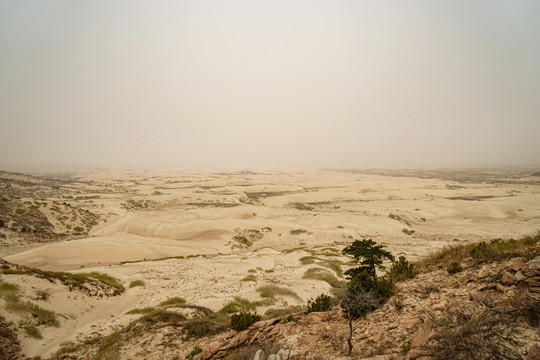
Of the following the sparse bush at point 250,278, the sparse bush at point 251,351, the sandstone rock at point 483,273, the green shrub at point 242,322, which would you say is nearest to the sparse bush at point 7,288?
the green shrub at point 242,322

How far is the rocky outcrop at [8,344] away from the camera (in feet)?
31.1

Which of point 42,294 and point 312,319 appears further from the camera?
point 42,294

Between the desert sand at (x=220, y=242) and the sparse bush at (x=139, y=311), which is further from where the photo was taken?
the desert sand at (x=220, y=242)

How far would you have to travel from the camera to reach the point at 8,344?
32.6 ft

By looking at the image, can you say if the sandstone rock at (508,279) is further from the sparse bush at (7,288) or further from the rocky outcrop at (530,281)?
the sparse bush at (7,288)

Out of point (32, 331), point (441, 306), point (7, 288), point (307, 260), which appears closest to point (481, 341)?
point (441, 306)

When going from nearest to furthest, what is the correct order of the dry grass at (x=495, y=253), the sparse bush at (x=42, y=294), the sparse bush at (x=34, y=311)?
the dry grass at (x=495, y=253) < the sparse bush at (x=34, y=311) < the sparse bush at (x=42, y=294)

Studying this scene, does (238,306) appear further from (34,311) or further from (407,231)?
(407,231)

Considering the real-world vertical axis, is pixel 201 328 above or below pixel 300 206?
above

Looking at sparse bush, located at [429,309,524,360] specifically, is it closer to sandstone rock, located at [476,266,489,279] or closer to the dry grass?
sandstone rock, located at [476,266,489,279]

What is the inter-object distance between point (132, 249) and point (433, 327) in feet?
127

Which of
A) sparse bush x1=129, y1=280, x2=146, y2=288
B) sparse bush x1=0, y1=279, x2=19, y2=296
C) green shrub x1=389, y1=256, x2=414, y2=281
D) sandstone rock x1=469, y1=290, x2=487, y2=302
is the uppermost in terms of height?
sandstone rock x1=469, y1=290, x2=487, y2=302

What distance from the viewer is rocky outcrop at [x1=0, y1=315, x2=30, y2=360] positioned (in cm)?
949

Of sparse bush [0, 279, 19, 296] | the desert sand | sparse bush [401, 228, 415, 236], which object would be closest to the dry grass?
the desert sand
